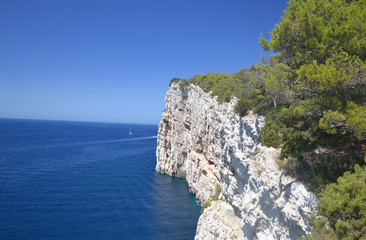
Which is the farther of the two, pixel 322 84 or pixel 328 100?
pixel 328 100

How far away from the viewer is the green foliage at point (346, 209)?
A: 7.63 metres

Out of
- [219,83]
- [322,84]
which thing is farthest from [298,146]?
[219,83]

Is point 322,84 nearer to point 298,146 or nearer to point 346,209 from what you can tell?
point 298,146

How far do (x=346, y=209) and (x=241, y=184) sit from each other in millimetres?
12872

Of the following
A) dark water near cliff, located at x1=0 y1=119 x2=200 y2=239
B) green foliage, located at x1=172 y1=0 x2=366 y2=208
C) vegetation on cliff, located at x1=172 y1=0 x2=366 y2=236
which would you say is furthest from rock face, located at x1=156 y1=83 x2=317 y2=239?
dark water near cliff, located at x1=0 y1=119 x2=200 y2=239

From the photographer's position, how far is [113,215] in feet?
111

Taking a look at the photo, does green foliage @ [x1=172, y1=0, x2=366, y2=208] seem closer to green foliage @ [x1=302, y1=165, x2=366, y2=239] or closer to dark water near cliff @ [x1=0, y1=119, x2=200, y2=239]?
green foliage @ [x1=302, y1=165, x2=366, y2=239]

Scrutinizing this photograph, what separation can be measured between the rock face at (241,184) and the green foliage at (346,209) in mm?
2913

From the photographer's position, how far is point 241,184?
20.4m

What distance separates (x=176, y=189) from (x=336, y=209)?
4140 cm

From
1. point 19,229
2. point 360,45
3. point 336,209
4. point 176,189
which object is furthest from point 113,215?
point 360,45

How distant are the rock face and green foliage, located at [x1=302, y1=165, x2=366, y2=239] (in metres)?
2.91

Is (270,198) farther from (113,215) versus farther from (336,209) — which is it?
(113,215)

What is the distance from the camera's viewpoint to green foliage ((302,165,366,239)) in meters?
7.63
